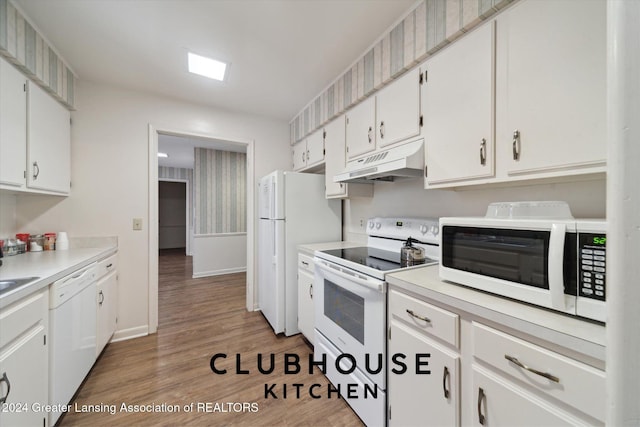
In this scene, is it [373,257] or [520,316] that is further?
[373,257]

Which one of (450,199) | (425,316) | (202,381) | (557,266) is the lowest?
(202,381)

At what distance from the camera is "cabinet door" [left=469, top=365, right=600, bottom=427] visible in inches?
28.6

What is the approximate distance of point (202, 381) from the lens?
1763 mm

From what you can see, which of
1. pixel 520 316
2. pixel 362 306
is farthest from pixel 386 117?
pixel 520 316

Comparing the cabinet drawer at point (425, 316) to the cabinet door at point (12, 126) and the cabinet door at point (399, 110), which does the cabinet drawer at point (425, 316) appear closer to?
the cabinet door at point (399, 110)

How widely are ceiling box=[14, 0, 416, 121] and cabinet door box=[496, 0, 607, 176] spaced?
72cm

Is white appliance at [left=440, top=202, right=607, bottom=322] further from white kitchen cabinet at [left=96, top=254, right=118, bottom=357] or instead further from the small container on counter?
the small container on counter

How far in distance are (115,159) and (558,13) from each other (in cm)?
327

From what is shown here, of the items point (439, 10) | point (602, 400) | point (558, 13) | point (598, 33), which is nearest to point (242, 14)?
point (439, 10)

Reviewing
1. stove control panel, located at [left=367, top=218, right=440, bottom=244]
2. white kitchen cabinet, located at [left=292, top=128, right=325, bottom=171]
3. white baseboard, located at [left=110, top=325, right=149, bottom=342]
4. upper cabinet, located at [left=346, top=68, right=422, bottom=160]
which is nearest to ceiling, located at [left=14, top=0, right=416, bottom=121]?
upper cabinet, located at [left=346, top=68, right=422, bottom=160]

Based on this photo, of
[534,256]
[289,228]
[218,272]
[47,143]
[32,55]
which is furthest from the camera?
[218,272]

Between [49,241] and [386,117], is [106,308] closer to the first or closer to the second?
[49,241]

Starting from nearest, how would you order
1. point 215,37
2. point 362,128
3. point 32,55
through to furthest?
point 32,55 < point 215,37 < point 362,128

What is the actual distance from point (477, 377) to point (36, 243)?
3151 mm
